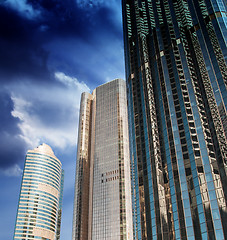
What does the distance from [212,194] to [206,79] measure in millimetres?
43390

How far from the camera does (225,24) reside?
11625cm

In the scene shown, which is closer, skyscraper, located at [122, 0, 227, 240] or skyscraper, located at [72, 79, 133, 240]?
skyscraper, located at [122, 0, 227, 240]

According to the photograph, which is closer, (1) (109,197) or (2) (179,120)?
(2) (179,120)

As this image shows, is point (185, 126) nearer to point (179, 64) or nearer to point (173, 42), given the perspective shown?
point (179, 64)

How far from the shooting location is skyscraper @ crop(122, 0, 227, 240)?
297 ft

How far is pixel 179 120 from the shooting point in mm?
110062

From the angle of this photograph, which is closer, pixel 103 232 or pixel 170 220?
pixel 170 220

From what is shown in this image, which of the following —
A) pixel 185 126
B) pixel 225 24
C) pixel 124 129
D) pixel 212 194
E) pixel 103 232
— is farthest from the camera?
pixel 124 129

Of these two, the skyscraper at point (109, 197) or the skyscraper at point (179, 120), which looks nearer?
the skyscraper at point (179, 120)

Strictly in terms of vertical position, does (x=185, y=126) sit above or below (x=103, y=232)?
above

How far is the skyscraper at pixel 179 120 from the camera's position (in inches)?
3568

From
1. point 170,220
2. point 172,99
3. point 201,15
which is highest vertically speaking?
point 201,15

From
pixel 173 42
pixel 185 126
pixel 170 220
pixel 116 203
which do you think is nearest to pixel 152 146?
pixel 185 126

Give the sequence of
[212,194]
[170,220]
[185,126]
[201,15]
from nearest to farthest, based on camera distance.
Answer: [212,194], [170,220], [185,126], [201,15]
